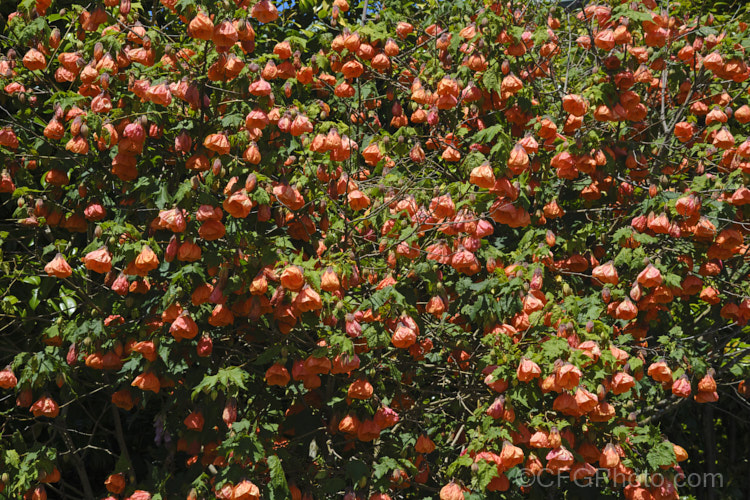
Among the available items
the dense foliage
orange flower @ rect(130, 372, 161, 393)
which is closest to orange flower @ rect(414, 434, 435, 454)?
the dense foliage

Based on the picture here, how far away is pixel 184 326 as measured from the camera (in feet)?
11.6

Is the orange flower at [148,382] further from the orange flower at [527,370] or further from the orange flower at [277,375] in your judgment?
the orange flower at [527,370]

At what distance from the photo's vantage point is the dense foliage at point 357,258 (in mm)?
3615

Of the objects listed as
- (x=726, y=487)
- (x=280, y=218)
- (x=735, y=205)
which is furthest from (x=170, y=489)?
(x=726, y=487)

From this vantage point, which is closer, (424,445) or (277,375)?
(277,375)

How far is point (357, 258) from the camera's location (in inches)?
161

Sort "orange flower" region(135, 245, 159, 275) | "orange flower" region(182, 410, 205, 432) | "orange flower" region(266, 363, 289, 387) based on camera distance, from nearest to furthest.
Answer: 1. "orange flower" region(135, 245, 159, 275)
2. "orange flower" region(266, 363, 289, 387)
3. "orange flower" region(182, 410, 205, 432)

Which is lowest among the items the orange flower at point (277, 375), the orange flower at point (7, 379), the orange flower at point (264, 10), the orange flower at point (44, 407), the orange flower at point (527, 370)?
the orange flower at point (44, 407)

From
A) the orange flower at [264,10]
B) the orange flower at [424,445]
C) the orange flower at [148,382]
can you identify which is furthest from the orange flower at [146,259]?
the orange flower at [424,445]

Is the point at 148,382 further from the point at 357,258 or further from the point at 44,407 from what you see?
the point at 357,258

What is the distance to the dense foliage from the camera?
3615 mm

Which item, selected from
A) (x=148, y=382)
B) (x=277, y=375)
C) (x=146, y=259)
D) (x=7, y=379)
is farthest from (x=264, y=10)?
(x=7, y=379)

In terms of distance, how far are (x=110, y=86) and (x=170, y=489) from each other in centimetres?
224

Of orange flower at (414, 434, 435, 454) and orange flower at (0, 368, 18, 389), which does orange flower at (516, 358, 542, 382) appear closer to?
orange flower at (414, 434, 435, 454)
